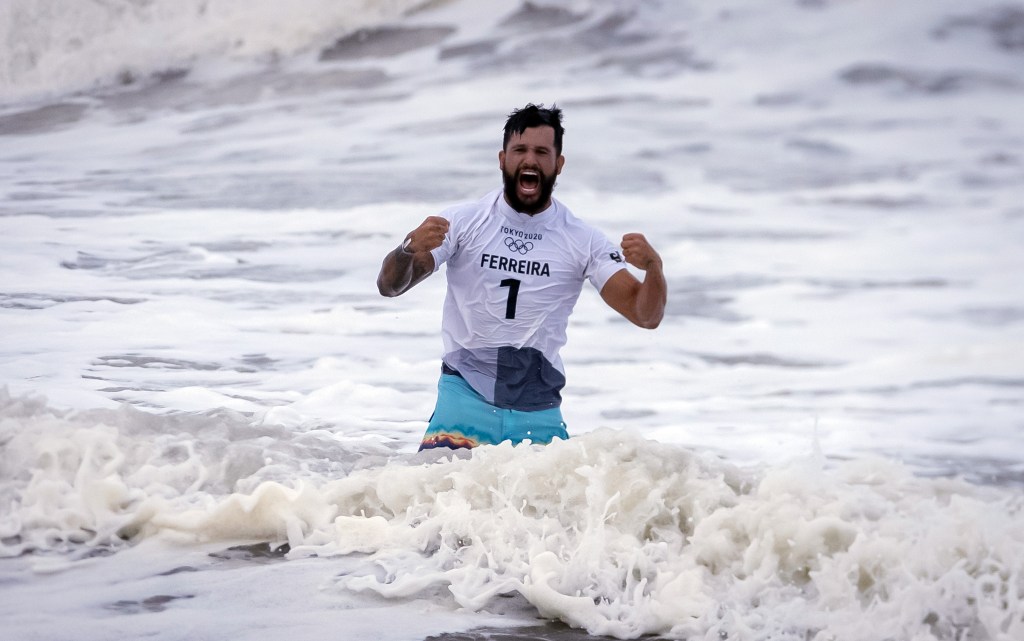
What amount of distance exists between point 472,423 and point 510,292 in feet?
1.27

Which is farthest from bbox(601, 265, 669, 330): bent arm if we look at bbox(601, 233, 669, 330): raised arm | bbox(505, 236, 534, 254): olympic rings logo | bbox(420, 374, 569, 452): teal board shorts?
bbox(420, 374, 569, 452): teal board shorts

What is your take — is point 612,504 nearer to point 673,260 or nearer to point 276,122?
point 673,260

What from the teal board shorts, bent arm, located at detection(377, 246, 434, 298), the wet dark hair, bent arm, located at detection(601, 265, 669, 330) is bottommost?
the teal board shorts

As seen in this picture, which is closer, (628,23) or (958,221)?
(958,221)

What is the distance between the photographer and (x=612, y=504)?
318cm

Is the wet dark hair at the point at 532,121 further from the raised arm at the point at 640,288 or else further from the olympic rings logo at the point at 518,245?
the raised arm at the point at 640,288

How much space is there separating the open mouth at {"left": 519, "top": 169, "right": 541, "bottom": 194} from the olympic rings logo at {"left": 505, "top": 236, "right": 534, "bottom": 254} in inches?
5.6

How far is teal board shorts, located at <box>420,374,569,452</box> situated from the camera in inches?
141

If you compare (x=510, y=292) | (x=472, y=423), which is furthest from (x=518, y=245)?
(x=472, y=423)

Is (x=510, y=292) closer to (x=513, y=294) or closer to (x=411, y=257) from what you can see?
(x=513, y=294)

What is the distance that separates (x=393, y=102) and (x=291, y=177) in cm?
243

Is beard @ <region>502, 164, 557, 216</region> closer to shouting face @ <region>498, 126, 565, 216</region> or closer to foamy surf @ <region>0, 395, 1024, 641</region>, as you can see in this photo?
shouting face @ <region>498, 126, 565, 216</region>

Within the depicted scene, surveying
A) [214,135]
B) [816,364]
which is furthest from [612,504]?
[214,135]

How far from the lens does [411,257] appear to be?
339 centimetres
